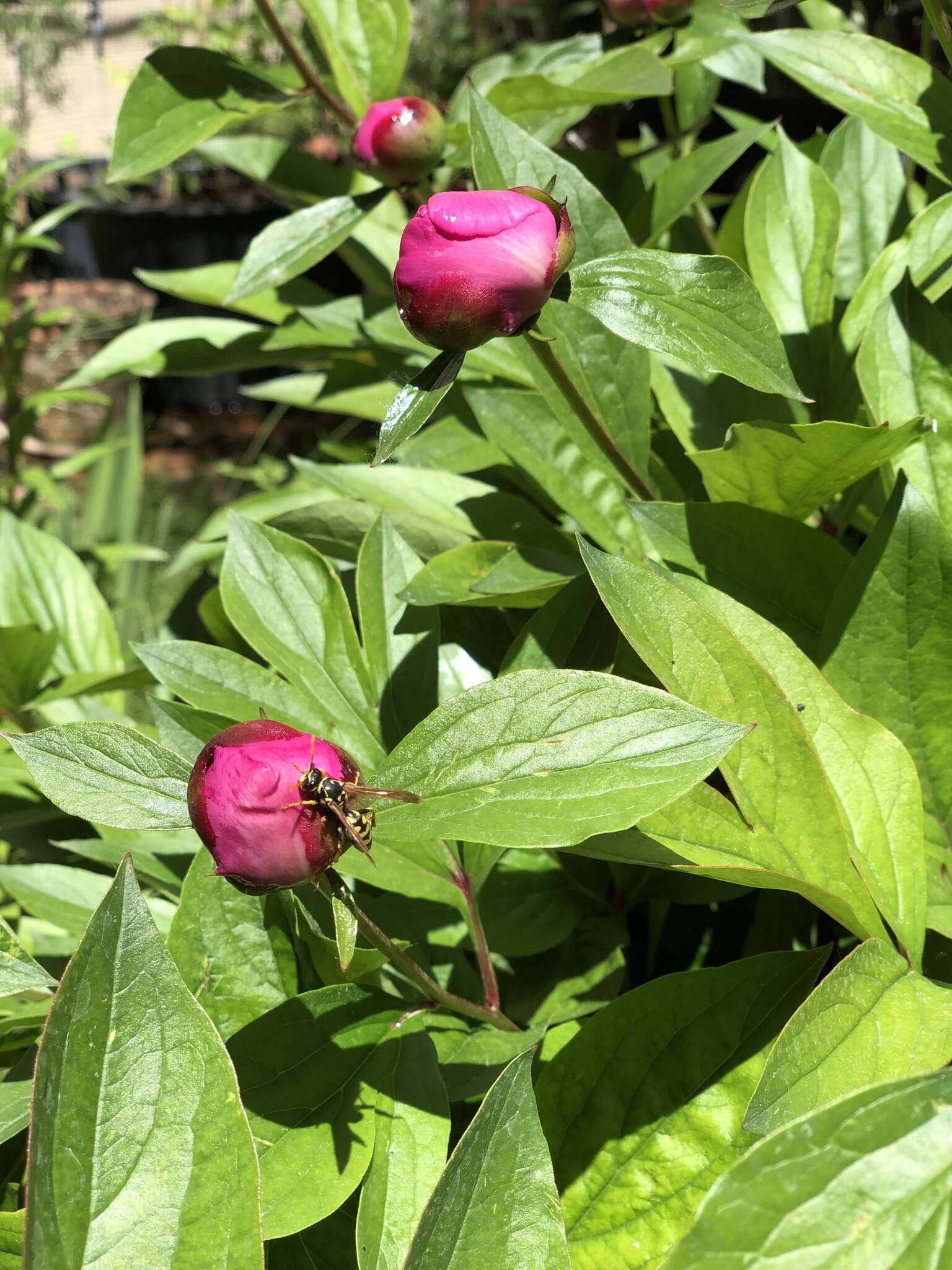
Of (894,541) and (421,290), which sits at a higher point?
(421,290)

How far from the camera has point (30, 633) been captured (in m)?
0.80

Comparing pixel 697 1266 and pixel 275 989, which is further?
pixel 275 989

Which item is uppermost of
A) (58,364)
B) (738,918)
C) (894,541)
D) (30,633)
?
(894,541)

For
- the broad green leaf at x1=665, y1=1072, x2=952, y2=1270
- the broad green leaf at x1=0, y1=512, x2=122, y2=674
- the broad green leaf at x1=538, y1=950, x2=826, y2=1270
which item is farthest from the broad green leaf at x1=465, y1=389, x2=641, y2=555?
the broad green leaf at x1=0, y1=512, x2=122, y2=674

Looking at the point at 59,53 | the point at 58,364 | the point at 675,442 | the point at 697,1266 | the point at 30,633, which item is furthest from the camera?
the point at 59,53

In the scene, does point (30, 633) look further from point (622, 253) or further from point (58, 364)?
point (58, 364)

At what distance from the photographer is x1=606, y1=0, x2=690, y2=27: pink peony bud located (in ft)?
2.39

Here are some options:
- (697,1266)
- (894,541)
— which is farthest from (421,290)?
(697,1266)

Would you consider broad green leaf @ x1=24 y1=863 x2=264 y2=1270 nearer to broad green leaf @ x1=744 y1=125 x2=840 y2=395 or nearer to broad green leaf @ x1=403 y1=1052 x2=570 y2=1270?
broad green leaf @ x1=403 y1=1052 x2=570 y2=1270

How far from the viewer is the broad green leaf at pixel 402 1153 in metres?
0.39

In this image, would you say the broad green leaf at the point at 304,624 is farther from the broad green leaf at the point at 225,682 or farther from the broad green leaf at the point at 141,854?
the broad green leaf at the point at 141,854

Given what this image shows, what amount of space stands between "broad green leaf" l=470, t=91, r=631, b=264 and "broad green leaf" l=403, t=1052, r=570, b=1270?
0.38 metres

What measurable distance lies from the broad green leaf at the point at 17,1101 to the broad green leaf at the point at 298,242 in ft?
1.37

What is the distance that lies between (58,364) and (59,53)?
1.57m
